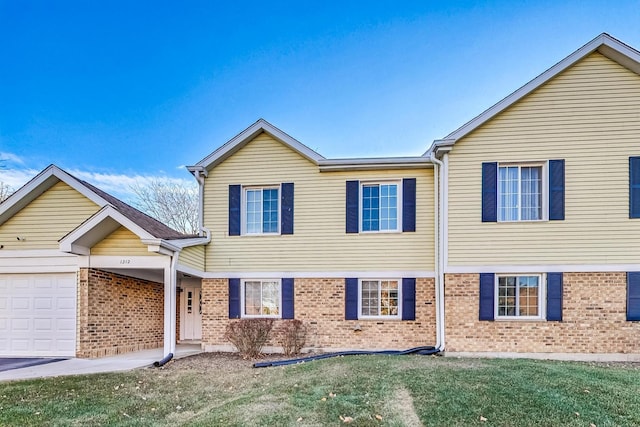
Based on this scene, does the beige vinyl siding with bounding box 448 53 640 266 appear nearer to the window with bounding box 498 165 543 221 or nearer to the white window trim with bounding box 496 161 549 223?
the white window trim with bounding box 496 161 549 223

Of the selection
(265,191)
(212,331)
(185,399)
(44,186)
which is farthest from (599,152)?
(44,186)

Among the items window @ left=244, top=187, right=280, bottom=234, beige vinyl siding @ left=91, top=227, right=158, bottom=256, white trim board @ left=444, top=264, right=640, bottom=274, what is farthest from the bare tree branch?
white trim board @ left=444, top=264, right=640, bottom=274

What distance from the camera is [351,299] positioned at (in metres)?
9.79

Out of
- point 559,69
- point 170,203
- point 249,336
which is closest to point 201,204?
point 249,336

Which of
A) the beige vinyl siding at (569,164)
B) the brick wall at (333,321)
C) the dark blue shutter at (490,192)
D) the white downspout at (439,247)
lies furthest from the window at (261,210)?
the dark blue shutter at (490,192)

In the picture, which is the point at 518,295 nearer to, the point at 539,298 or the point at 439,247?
the point at 539,298

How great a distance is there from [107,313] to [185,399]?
16.3 feet

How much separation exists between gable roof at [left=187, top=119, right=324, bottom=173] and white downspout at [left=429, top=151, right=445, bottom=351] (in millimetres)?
3366

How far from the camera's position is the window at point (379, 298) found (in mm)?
9820

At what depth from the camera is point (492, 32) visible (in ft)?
44.9

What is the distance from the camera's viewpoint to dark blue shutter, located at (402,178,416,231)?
977 cm

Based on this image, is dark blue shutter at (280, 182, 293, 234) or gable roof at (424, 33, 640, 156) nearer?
gable roof at (424, 33, 640, 156)

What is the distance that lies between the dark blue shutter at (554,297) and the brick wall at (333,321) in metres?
2.69

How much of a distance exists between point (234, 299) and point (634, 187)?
416 inches
